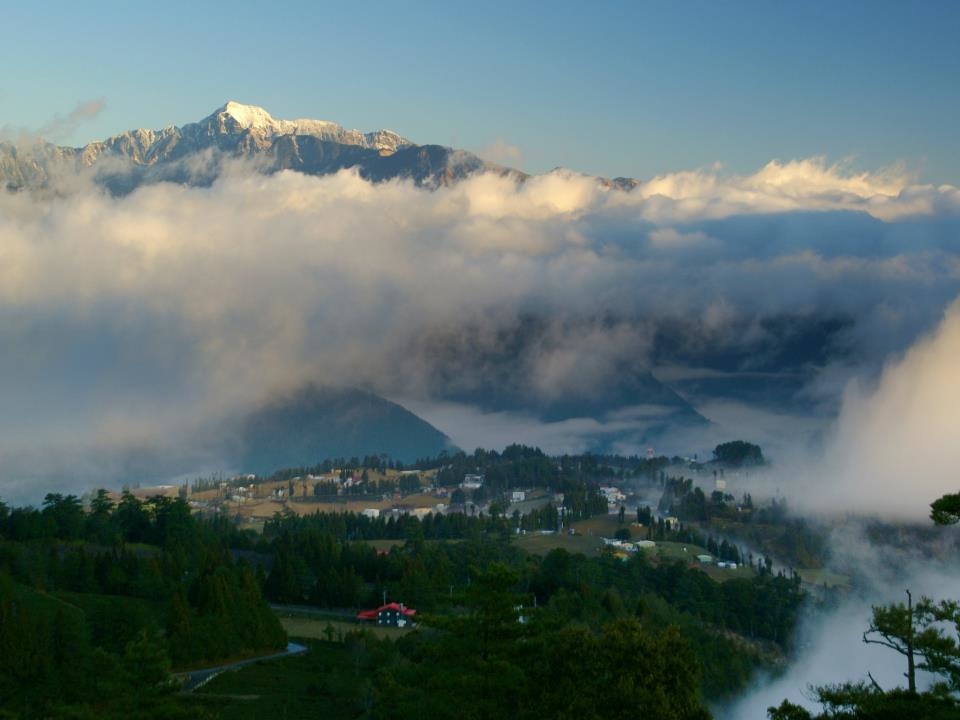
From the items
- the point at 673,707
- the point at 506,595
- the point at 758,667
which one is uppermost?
A: the point at 506,595

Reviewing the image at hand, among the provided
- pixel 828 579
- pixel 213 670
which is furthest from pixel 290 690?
pixel 828 579

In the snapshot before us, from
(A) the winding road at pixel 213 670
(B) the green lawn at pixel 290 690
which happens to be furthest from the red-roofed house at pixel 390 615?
(B) the green lawn at pixel 290 690

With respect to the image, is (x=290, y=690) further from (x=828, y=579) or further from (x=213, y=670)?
(x=828, y=579)

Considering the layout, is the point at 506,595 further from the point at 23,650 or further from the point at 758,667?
the point at 758,667

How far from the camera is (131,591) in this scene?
408ft

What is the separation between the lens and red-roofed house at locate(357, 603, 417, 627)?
13588 centimetres

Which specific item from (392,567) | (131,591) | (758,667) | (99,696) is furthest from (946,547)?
(99,696)

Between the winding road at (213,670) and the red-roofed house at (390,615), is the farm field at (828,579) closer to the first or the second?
the red-roofed house at (390,615)

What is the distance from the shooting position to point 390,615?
449 feet

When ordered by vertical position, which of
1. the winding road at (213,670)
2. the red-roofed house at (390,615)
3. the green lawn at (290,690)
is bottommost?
the green lawn at (290,690)

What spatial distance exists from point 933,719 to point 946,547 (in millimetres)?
145185

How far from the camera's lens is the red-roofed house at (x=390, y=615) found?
136 m

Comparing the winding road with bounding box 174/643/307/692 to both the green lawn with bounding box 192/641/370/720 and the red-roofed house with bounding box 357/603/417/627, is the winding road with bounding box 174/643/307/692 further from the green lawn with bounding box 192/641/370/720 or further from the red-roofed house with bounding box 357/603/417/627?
the red-roofed house with bounding box 357/603/417/627

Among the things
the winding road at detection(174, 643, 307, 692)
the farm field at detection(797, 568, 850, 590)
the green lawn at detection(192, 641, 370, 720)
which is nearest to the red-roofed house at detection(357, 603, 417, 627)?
the winding road at detection(174, 643, 307, 692)
